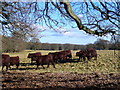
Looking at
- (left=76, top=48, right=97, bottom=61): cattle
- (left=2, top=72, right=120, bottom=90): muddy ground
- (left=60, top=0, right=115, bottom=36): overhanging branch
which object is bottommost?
(left=2, top=72, right=120, bottom=90): muddy ground

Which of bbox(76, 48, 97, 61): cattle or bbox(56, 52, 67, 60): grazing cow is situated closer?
bbox(76, 48, 97, 61): cattle

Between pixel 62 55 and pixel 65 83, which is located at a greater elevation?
pixel 62 55

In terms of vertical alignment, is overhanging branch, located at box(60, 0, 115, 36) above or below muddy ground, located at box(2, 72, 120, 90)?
above

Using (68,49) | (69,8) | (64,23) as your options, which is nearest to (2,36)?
(64,23)

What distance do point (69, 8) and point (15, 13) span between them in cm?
316

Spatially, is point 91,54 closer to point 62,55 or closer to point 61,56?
point 62,55

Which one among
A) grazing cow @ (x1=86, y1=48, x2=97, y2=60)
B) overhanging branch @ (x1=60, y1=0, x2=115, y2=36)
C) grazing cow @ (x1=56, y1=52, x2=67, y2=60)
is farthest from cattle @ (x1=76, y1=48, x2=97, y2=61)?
overhanging branch @ (x1=60, y1=0, x2=115, y2=36)

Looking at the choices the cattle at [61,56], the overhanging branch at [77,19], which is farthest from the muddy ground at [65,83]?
the cattle at [61,56]

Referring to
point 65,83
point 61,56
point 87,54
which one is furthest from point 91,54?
point 65,83

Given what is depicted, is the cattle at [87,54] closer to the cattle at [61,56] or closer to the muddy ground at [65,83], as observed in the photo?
the cattle at [61,56]

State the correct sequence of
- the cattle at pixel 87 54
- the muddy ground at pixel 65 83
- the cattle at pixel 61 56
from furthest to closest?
the cattle at pixel 61 56 < the cattle at pixel 87 54 < the muddy ground at pixel 65 83

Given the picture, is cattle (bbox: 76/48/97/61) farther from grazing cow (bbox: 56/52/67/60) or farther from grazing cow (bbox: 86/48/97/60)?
grazing cow (bbox: 56/52/67/60)

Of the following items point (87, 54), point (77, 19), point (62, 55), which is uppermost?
point (77, 19)

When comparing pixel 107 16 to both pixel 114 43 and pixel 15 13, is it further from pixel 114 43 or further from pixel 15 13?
pixel 15 13
